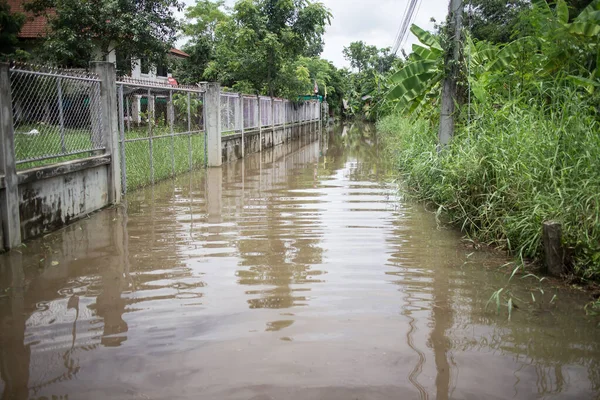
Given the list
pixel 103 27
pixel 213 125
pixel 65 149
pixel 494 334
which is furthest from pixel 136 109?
pixel 103 27

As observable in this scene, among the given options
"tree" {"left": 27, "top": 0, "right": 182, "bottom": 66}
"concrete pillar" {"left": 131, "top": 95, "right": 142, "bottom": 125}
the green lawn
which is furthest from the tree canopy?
"concrete pillar" {"left": 131, "top": 95, "right": 142, "bottom": 125}

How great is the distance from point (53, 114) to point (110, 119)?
1.59m

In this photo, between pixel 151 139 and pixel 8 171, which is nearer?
pixel 8 171

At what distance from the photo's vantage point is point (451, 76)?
10.0 meters

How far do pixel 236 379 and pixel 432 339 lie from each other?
1.54 m

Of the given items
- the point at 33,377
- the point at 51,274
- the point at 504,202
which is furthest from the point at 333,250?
the point at 33,377

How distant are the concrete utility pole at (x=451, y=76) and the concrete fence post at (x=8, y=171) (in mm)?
7003

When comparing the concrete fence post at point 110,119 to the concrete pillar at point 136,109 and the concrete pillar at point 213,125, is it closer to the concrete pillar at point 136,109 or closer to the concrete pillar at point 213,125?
the concrete pillar at point 136,109

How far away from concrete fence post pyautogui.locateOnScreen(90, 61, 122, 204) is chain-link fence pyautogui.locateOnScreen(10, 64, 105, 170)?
0.30ft

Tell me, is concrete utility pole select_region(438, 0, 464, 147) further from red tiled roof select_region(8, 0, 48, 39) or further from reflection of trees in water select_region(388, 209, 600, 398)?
red tiled roof select_region(8, 0, 48, 39)

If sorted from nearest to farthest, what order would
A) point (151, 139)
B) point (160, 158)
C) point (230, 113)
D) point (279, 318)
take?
point (279, 318), point (151, 139), point (160, 158), point (230, 113)

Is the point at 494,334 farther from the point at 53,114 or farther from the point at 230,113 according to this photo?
the point at 230,113

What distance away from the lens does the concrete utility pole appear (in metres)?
9.68

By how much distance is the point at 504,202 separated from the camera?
21.8 ft
